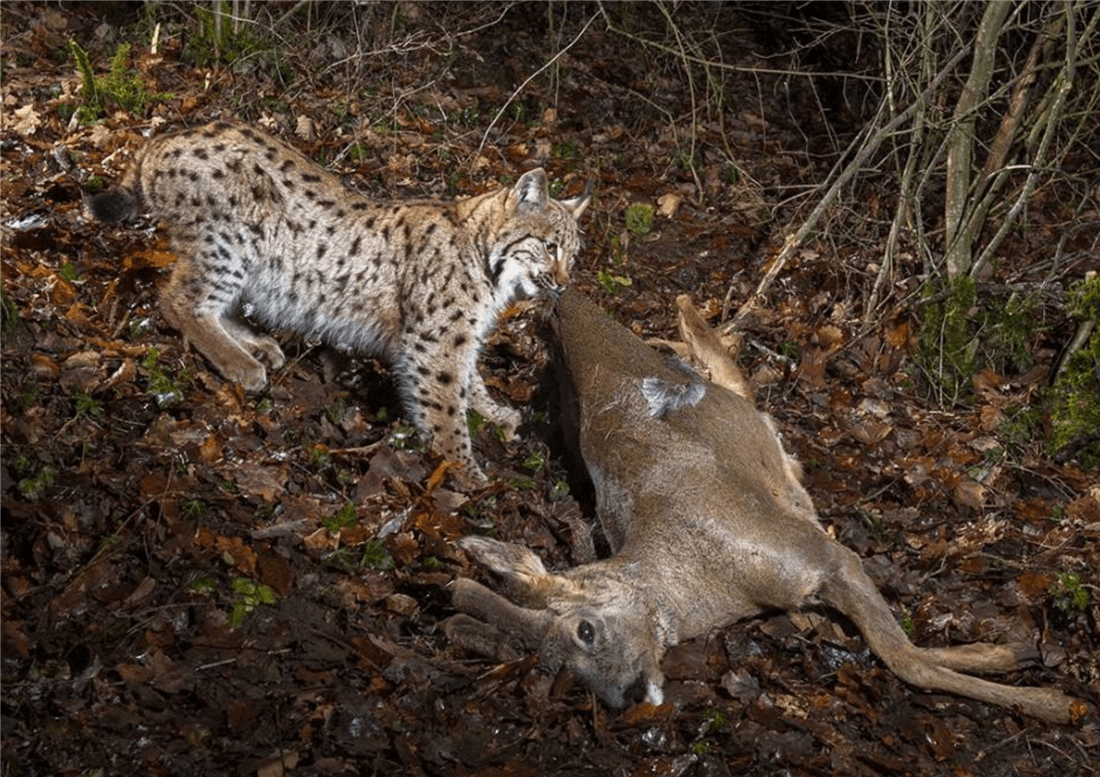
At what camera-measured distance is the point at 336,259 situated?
23.7 ft

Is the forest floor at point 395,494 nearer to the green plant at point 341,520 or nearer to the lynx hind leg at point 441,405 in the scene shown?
the green plant at point 341,520

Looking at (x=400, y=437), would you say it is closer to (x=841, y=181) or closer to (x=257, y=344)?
(x=257, y=344)

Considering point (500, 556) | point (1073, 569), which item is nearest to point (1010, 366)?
point (1073, 569)

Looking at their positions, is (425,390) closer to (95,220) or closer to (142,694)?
(95,220)

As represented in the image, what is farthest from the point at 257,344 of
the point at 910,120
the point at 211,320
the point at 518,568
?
the point at 910,120

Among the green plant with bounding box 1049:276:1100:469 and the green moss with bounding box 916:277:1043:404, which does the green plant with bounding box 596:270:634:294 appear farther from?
the green plant with bounding box 1049:276:1100:469

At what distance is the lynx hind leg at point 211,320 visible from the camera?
666 cm

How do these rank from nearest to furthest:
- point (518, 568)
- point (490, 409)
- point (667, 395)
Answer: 1. point (518, 568)
2. point (667, 395)
3. point (490, 409)

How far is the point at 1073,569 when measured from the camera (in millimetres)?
6363

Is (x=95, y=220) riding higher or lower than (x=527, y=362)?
higher

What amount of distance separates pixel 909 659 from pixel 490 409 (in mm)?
2639

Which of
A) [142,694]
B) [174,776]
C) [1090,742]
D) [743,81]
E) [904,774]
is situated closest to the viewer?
[174,776]

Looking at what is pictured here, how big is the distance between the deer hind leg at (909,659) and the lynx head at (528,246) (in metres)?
2.40

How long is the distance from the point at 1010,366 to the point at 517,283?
3.29 m
